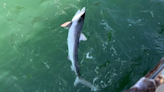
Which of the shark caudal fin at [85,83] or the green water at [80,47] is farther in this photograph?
the green water at [80,47]

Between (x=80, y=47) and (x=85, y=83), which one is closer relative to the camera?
(x=85, y=83)

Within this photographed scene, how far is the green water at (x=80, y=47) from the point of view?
4910 mm

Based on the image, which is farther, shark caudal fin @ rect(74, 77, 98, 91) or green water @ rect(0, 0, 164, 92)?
green water @ rect(0, 0, 164, 92)

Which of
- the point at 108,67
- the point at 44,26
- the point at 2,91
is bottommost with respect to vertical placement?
the point at 2,91

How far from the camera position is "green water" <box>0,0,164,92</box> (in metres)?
4.91

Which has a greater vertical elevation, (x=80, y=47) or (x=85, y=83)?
(x=80, y=47)

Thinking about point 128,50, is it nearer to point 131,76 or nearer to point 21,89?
point 131,76

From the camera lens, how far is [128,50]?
555cm

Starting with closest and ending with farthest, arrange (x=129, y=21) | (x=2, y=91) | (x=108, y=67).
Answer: (x=2, y=91) < (x=108, y=67) < (x=129, y=21)

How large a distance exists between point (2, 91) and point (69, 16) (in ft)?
9.54

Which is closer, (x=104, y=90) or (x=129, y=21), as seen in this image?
(x=104, y=90)

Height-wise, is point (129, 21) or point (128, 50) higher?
point (129, 21)

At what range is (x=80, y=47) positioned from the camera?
17.3 ft

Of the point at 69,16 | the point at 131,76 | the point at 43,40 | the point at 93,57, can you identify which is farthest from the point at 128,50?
the point at 43,40
